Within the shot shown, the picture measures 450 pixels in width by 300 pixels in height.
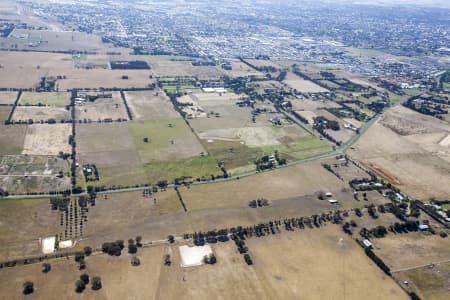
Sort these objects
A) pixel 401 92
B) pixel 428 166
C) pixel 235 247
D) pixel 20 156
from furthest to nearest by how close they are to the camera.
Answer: pixel 401 92 → pixel 428 166 → pixel 20 156 → pixel 235 247

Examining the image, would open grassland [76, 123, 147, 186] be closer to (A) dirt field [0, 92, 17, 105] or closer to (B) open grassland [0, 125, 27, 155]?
(B) open grassland [0, 125, 27, 155]

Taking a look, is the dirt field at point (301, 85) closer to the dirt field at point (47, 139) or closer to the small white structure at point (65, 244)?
the dirt field at point (47, 139)

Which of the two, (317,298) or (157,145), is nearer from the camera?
(317,298)

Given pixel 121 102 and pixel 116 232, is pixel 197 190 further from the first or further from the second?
pixel 121 102

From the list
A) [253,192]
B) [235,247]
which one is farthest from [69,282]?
[253,192]

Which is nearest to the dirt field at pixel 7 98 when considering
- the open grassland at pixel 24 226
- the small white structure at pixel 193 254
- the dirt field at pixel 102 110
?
the dirt field at pixel 102 110

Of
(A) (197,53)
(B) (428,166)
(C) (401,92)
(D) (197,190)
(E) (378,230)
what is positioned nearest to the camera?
(E) (378,230)

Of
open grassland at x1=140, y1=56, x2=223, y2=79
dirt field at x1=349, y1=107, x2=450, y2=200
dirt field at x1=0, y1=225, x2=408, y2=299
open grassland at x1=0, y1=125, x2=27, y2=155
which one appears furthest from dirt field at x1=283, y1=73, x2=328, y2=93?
dirt field at x1=0, y1=225, x2=408, y2=299
